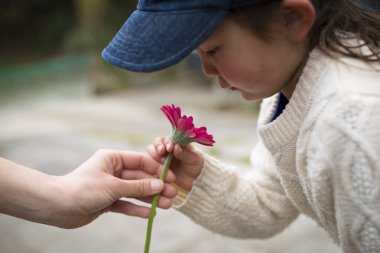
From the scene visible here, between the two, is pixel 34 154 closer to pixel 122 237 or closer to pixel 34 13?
pixel 122 237

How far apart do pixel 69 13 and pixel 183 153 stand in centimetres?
1137

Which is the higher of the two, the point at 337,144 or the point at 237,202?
the point at 337,144

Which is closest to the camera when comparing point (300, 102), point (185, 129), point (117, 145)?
point (300, 102)

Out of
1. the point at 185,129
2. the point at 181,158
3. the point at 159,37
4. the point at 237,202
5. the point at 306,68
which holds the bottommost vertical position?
the point at 237,202

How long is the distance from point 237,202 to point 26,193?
1.72 ft

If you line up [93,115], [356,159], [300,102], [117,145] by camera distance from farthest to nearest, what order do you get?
[93,115], [117,145], [300,102], [356,159]

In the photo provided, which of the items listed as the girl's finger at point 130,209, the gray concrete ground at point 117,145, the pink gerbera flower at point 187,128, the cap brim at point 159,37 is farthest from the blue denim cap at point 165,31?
the gray concrete ground at point 117,145

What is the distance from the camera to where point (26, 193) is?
0.97 m

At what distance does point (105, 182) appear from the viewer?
39.2 inches

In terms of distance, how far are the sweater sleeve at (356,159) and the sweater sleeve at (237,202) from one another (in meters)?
0.40

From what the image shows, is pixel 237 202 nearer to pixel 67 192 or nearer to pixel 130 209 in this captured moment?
pixel 130 209

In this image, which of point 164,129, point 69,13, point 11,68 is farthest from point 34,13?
point 164,129

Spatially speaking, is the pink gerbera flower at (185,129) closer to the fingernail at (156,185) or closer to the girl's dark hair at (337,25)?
the fingernail at (156,185)

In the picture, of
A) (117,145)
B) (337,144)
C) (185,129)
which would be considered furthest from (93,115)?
(337,144)
